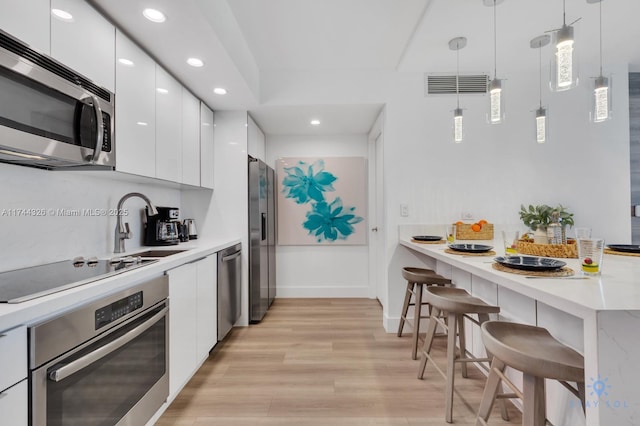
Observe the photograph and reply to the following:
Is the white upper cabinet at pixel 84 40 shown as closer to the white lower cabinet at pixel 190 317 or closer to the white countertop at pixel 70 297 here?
the white countertop at pixel 70 297

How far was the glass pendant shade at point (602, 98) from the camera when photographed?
1918 millimetres

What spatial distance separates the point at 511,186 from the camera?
9.70 ft

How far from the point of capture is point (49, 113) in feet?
4.06

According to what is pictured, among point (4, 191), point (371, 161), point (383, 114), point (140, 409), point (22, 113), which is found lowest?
point (140, 409)

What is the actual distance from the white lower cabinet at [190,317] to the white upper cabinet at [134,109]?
0.71 m

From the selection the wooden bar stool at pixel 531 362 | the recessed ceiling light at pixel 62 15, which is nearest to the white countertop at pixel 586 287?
the wooden bar stool at pixel 531 362

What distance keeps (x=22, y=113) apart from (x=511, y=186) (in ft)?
11.6

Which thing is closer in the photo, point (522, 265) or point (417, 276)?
point (522, 265)

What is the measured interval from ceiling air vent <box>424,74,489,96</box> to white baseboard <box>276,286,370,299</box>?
→ 2.56 m

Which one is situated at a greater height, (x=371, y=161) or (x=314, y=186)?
(x=371, y=161)

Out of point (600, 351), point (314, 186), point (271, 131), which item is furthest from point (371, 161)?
point (600, 351)

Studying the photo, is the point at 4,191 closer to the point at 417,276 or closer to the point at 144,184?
the point at 144,184

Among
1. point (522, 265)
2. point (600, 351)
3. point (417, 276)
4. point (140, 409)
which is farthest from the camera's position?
point (417, 276)

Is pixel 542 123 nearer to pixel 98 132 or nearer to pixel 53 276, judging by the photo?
pixel 98 132
